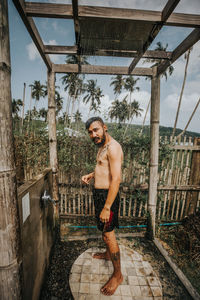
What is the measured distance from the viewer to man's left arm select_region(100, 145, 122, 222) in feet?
6.27

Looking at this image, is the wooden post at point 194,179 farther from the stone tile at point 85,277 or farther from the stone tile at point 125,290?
the stone tile at point 85,277

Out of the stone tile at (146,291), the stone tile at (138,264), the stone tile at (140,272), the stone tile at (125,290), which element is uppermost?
the stone tile at (125,290)

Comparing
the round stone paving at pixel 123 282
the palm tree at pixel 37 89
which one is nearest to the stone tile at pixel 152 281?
the round stone paving at pixel 123 282

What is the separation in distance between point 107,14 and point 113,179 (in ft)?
6.61

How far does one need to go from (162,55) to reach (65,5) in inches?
65.6

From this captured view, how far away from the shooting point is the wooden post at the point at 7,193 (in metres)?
0.93

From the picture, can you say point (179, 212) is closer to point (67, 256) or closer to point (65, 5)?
point (67, 256)

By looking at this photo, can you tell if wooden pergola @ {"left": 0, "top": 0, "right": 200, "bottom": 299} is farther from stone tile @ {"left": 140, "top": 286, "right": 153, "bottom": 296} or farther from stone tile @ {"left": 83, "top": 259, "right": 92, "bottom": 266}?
stone tile @ {"left": 140, "top": 286, "right": 153, "bottom": 296}

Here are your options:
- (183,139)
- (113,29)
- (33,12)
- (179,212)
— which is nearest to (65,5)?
(33,12)

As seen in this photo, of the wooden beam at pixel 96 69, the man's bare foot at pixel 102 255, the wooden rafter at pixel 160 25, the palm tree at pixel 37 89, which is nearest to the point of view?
the wooden rafter at pixel 160 25

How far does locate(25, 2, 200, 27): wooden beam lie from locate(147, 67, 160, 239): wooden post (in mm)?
1200

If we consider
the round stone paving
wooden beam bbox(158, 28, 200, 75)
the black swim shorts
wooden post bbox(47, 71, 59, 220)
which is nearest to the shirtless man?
the black swim shorts

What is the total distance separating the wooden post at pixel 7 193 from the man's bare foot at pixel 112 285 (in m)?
1.48

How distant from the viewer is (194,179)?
377cm
